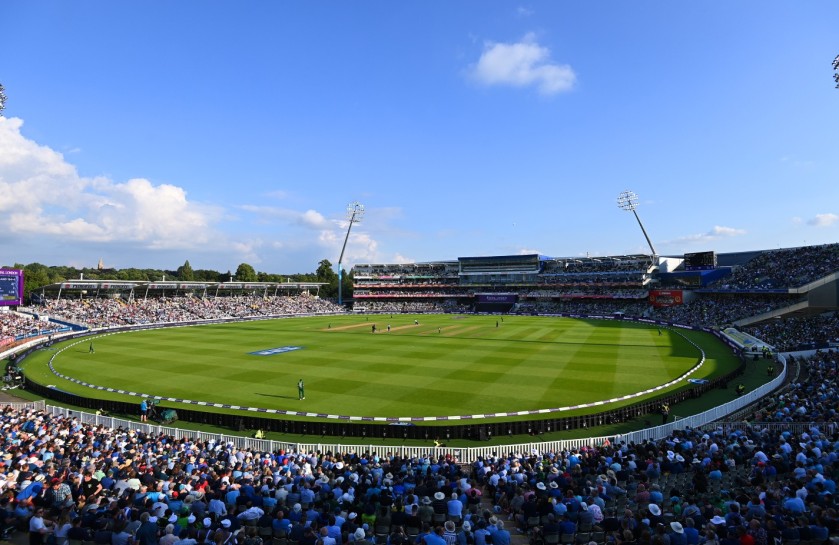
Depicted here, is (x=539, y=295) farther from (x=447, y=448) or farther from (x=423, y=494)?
(x=423, y=494)

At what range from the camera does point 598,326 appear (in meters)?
67.3

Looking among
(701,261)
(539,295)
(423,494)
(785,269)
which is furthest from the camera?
(539,295)

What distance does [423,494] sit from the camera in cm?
1134

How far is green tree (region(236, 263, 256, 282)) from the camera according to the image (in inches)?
5984

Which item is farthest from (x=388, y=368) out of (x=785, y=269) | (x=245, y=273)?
(x=245, y=273)

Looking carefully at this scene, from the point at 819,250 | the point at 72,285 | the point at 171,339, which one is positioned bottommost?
the point at 171,339

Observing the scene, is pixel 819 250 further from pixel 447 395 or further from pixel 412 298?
pixel 412 298

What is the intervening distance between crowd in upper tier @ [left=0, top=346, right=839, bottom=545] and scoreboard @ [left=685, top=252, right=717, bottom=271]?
245ft

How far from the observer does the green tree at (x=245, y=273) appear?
152000 mm

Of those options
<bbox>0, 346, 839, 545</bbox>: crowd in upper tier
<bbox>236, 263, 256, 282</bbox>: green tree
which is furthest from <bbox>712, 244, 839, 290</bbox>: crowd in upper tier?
<bbox>236, 263, 256, 282</bbox>: green tree

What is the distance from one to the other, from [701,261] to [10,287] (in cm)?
10728

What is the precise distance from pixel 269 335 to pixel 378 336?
1490 cm

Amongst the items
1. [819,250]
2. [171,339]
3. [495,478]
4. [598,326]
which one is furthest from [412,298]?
[495,478]

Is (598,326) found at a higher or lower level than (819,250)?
lower
